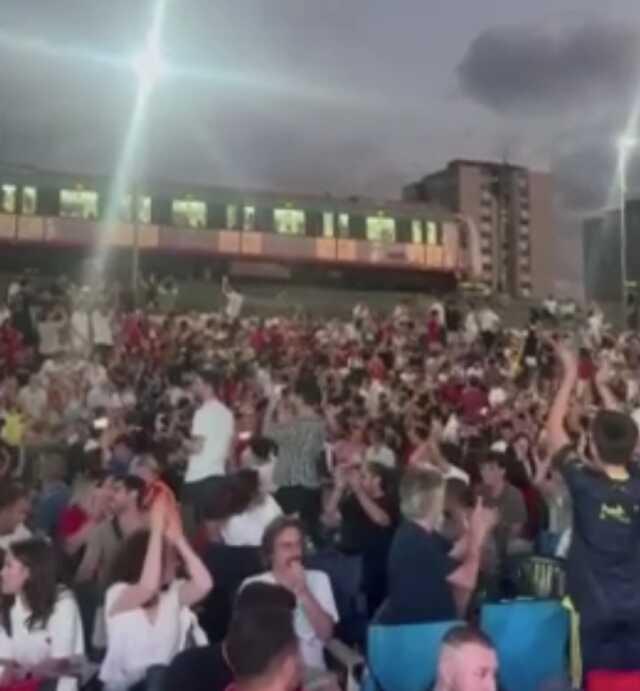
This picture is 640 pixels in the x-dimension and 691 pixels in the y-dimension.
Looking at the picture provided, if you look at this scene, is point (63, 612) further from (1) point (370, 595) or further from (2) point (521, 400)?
(2) point (521, 400)

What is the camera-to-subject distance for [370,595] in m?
7.25

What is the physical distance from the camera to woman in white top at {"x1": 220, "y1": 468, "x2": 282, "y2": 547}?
23.6ft

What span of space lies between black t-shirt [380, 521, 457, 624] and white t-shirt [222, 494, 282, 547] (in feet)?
4.54

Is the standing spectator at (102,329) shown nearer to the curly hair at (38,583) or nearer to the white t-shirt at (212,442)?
the white t-shirt at (212,442)

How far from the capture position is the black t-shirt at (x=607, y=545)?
509 cm

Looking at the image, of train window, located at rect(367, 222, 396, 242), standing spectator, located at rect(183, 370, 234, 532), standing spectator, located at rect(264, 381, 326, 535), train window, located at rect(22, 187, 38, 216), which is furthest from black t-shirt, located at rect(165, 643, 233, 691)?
train window, located at rect(367, 222, 396, 242)

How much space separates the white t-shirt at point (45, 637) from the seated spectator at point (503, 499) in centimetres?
349

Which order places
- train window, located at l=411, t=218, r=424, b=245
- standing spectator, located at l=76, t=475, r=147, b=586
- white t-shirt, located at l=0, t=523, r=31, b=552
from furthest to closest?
1. train window, located at l=411, t=218, r=424, b=245
2. standing spectator, located at l=76, t=475, r=147, b=586
3. white t-shirt, located at l=0, t=523, r=31, b=552

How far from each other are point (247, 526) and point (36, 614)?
2.05 meters

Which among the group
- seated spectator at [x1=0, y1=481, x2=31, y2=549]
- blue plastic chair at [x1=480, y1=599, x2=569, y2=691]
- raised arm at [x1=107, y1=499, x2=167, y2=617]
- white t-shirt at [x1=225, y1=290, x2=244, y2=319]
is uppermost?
white t-shirt at [x1=225, y1=290, x2=244, y2=319]

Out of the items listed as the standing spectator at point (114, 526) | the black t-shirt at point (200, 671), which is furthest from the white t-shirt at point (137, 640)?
the standing spectator at point (114, 526)

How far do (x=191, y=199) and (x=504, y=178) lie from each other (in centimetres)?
8046

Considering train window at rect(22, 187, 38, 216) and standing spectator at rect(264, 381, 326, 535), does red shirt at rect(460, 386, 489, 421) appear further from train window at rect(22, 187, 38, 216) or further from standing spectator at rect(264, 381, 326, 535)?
train window at rect(22, 187, 38, 216)

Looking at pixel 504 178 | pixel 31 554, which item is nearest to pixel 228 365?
pixel 31 554
